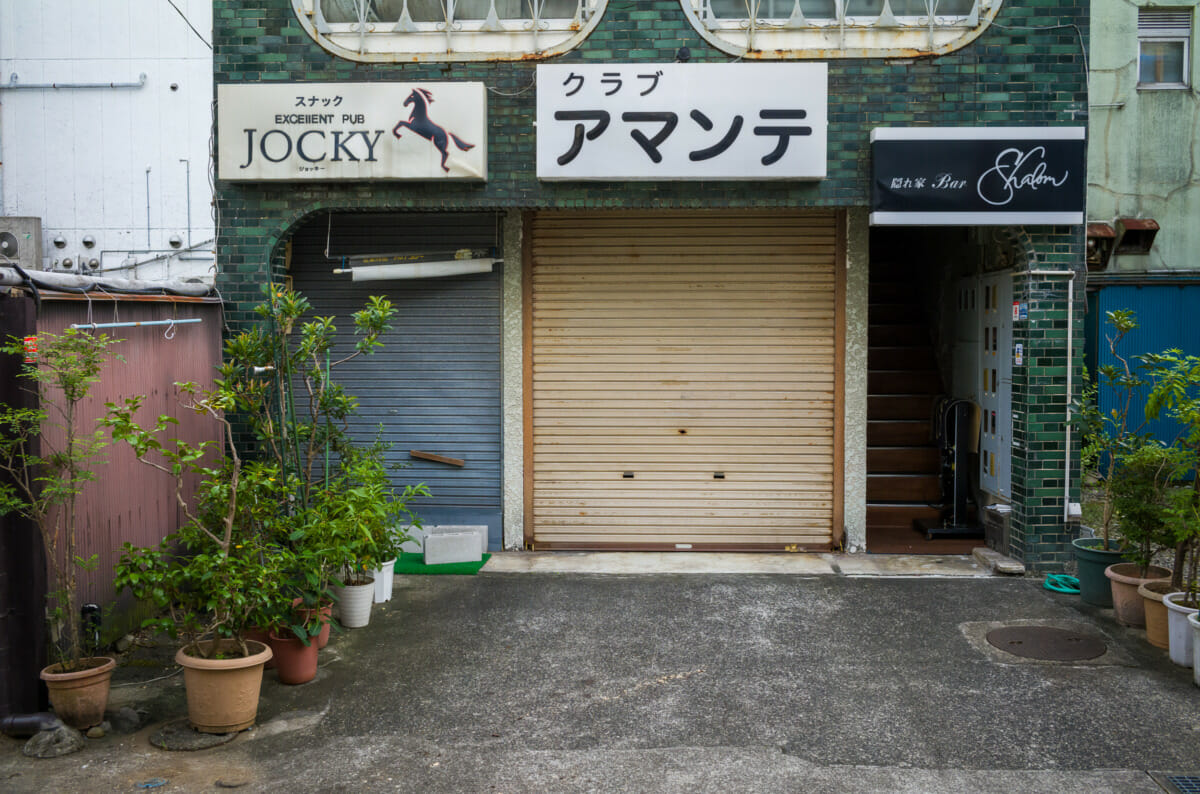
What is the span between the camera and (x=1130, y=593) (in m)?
7.91

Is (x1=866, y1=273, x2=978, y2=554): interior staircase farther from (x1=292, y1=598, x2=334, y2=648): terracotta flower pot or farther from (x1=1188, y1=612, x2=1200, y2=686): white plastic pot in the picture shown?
(x1=292, y1=598, x2=334, y2=648): terracotta flower pot

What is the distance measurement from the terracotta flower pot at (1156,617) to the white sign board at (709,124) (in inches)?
171

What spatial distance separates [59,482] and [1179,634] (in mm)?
7394

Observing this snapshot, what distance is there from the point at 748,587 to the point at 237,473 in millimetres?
4742

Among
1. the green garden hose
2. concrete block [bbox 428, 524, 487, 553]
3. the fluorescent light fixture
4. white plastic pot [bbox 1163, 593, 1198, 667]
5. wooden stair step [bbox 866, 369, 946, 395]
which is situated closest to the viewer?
white plastic pot [bbox 1163, 593, 1198, 667]

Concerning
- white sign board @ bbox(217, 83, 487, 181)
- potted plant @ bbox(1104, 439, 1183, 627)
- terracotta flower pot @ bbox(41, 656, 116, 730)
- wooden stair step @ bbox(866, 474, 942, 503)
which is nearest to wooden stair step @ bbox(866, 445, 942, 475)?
wooden stair step @ bbox(866, 474, 942, 503)

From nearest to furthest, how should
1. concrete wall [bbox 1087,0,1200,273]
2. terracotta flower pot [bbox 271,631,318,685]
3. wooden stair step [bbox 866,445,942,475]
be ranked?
terracotta flower pot [bbox 271,631,318,685]
wooden stair step [bbox 866,445,942,475]
concrete wall [bbox 1087,0,1200,273]

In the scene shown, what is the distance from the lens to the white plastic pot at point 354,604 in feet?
26.1

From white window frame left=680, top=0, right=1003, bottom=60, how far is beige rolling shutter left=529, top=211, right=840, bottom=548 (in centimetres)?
165

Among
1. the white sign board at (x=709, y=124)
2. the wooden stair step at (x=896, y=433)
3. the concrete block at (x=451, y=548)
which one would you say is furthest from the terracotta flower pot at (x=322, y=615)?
the wooden stair step at (x=896, y=433)

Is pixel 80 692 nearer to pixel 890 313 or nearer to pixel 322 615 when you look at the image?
pixel 322 615

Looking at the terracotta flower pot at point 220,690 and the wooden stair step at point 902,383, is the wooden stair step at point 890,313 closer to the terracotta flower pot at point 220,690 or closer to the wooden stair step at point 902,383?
the wooden stair step at point 902,383

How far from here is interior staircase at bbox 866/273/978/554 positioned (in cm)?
1124

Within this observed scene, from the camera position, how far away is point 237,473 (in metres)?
6.30
